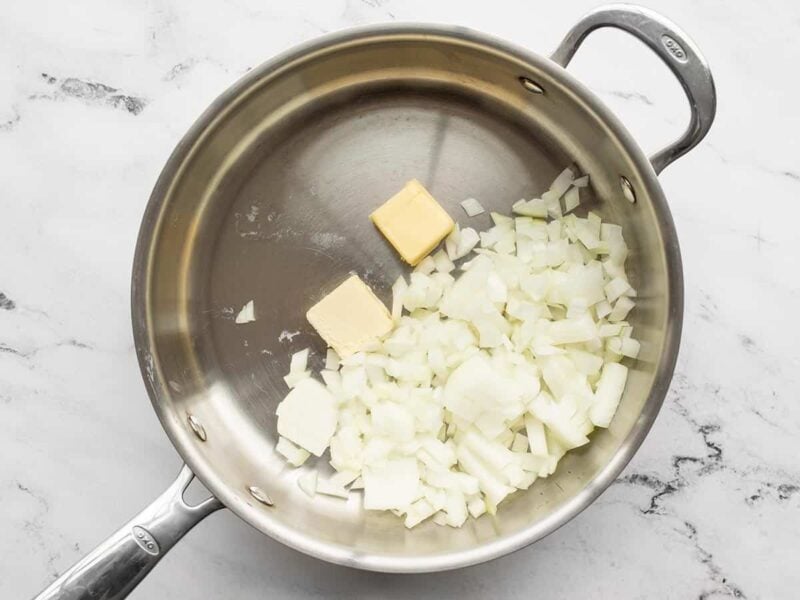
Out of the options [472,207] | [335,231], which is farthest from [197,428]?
[472,207]

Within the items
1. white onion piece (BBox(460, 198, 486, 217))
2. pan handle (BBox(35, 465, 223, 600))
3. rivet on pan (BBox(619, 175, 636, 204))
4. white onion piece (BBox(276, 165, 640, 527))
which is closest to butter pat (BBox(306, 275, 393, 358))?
white onion piece (BBox(276, 165, 640, 527))

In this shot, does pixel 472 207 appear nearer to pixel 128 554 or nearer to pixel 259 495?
pixel 259 495

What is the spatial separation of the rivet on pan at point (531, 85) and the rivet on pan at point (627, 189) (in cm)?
20

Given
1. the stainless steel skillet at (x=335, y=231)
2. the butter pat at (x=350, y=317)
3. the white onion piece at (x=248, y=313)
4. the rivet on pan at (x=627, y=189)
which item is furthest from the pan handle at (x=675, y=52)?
the white onion piece at (x=248, y=313)

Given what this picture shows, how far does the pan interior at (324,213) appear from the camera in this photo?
53.6 inches

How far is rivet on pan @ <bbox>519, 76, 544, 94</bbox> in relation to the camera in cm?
134

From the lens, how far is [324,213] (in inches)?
58.0

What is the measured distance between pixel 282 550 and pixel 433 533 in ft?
0.95

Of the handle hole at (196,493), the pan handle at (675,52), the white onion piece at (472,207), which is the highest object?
the pan handle at (675,52)

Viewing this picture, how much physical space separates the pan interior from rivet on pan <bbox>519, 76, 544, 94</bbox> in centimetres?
1

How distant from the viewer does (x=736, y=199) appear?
1.45m

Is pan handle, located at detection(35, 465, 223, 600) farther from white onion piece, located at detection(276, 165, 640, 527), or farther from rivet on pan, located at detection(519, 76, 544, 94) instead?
rivet on pan, located at detection(519, 76, 544, 94)

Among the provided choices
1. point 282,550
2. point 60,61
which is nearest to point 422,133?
point 60,61

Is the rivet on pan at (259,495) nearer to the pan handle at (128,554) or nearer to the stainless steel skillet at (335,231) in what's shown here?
the stainless steel skillet at (335,231)
